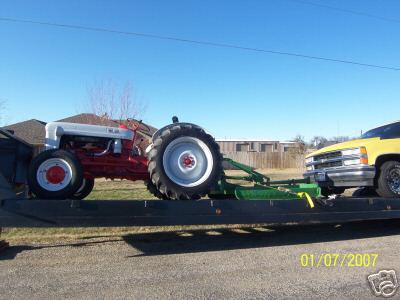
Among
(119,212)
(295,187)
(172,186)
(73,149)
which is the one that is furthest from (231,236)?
(73,149)

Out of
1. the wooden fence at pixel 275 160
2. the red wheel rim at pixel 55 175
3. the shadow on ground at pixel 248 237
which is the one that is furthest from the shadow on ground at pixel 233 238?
the wooden fence at pixel 275 160

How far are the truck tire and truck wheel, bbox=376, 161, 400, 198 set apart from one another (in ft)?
10.9

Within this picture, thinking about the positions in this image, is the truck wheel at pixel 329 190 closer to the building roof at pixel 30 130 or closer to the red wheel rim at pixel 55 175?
the red wheel rim at pixel 55 175

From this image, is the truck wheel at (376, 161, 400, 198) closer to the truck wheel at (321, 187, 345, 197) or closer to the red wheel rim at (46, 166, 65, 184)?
the truck wheel at (321, 187, 345, 197)

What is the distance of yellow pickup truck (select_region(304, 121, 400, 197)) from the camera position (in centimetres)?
765

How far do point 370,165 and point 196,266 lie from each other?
4.05 metres

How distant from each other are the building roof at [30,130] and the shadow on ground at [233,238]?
3135 centimetres

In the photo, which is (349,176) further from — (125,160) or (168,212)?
(125,160)

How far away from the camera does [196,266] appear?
5.65 metres

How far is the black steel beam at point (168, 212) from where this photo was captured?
5.29 meters

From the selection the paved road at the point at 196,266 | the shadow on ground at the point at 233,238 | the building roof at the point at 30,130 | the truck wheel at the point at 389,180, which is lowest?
the paved road at the point at 196,266

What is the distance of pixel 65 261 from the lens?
593cm
